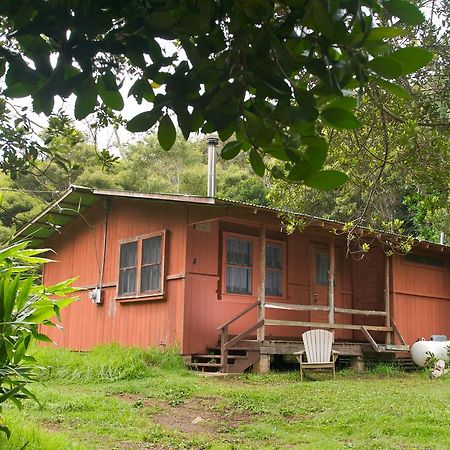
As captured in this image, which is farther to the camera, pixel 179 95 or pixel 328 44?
pixel 179 95

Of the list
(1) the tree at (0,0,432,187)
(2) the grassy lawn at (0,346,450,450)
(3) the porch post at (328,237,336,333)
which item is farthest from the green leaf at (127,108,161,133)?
(3) the porch post at (328,237,336,333)

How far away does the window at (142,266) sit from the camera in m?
10.6

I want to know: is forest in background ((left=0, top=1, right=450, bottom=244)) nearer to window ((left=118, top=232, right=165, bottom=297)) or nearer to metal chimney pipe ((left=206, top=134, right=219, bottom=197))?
window ((left=118, top=232, right=165, bottom=297))

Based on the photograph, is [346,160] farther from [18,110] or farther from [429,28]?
[18,110]

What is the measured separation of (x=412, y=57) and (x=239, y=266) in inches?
385

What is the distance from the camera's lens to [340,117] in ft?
4.27

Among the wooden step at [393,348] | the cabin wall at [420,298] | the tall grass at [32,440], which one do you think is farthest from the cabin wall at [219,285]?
the tall grass at [32,440]

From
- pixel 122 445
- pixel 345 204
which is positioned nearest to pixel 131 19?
pixel 122 445

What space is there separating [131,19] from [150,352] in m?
8.81

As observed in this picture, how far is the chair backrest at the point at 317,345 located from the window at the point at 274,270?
5.80ft

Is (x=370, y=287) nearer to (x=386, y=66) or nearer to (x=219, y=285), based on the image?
(x=219, y=285)

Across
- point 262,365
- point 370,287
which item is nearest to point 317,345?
point 262,365

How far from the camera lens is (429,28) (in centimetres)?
598

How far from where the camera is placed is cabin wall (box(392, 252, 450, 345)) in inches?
496
